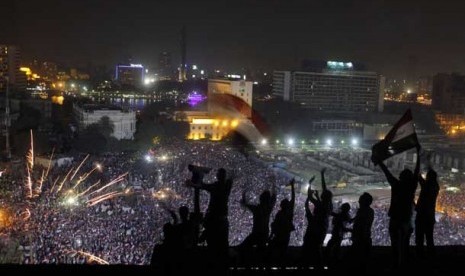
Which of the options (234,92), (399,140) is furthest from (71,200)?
(234,92)

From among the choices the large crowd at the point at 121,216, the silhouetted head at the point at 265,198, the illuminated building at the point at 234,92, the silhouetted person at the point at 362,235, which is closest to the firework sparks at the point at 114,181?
the large crowd at the point at 121,216

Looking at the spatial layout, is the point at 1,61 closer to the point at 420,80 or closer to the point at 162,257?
the point at 162,257

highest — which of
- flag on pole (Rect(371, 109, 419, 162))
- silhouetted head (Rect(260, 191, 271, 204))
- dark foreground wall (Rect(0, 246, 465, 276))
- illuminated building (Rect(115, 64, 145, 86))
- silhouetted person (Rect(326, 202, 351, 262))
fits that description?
illuminated building (Rect(115, 64, 145, 86))

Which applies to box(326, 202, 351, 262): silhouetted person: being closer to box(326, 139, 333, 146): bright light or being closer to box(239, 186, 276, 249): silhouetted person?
box(239, 186, 276, 249): silhouetted person

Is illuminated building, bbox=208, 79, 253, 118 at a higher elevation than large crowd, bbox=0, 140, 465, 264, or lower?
higher

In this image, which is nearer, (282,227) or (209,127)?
(282,227)

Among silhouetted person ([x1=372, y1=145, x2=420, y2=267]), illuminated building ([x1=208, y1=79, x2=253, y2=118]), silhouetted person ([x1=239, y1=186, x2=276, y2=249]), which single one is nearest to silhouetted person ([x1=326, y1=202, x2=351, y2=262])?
silhouetted person ([x1=372, y1=145, x2=420, y2=267])

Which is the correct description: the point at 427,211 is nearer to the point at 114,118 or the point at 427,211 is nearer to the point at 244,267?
the point at 244,267
